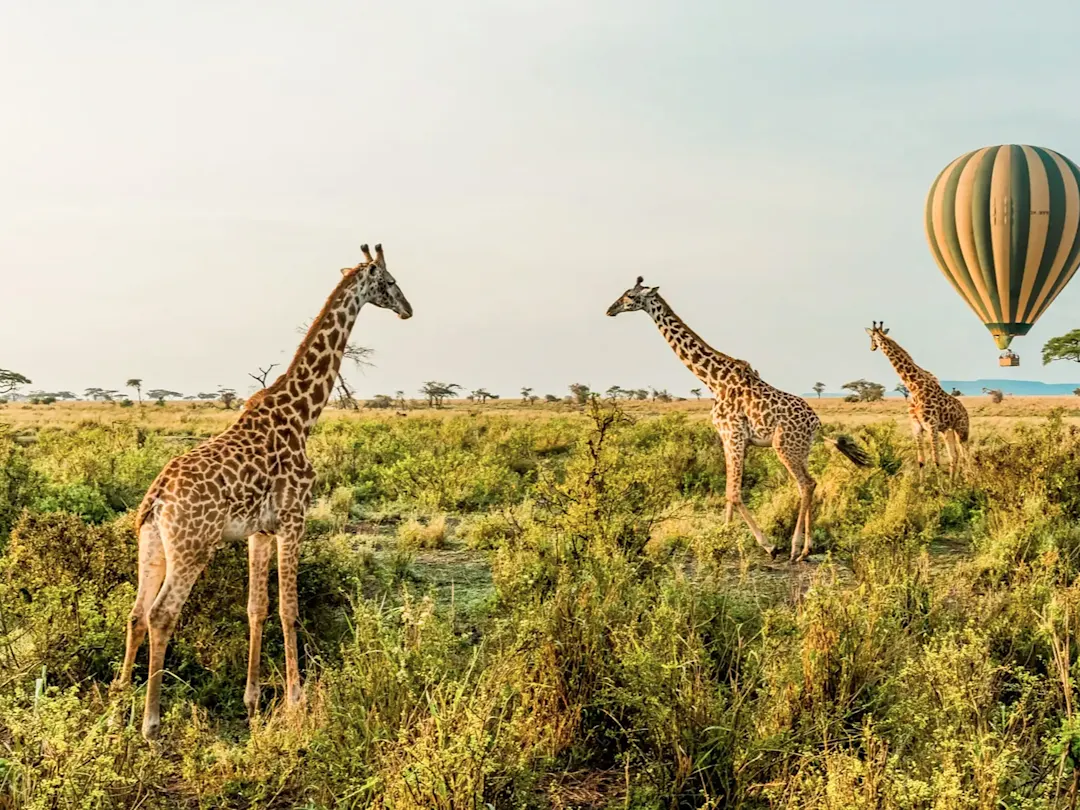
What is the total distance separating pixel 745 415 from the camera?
988cm

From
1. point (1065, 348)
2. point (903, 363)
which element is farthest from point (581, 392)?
point (1065, 348)

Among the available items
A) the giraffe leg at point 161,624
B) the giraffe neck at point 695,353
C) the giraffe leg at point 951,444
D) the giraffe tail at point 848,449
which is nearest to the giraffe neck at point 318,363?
the giraffe leg at point 161,624

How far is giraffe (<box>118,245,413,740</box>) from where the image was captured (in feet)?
15.5

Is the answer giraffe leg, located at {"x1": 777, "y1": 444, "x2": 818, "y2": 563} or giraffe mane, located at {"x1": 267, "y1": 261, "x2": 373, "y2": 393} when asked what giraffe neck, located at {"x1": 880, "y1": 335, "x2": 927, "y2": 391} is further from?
giraffe mane, located at {"x1": 267, "y1": 261, "x2": 373, "y2": 393}

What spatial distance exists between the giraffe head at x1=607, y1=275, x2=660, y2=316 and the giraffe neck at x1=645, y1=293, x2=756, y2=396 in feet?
0.25

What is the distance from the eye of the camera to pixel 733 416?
9.94 meters

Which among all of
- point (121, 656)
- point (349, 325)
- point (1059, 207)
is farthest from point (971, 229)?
point (121, 656)

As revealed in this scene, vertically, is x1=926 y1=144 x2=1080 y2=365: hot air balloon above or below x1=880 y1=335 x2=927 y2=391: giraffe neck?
above

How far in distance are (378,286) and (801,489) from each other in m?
5.16

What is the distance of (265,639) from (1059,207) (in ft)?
72.7

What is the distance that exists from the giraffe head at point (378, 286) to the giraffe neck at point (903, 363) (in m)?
10.4

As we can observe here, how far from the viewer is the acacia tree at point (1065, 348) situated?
2114 inches

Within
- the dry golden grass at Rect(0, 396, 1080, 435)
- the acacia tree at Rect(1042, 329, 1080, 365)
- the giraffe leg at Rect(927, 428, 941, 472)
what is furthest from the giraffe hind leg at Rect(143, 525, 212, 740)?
the acacia tree at Rect(1042, 329, 1080, 365)

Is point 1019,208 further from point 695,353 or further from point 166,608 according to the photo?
point 166,608
